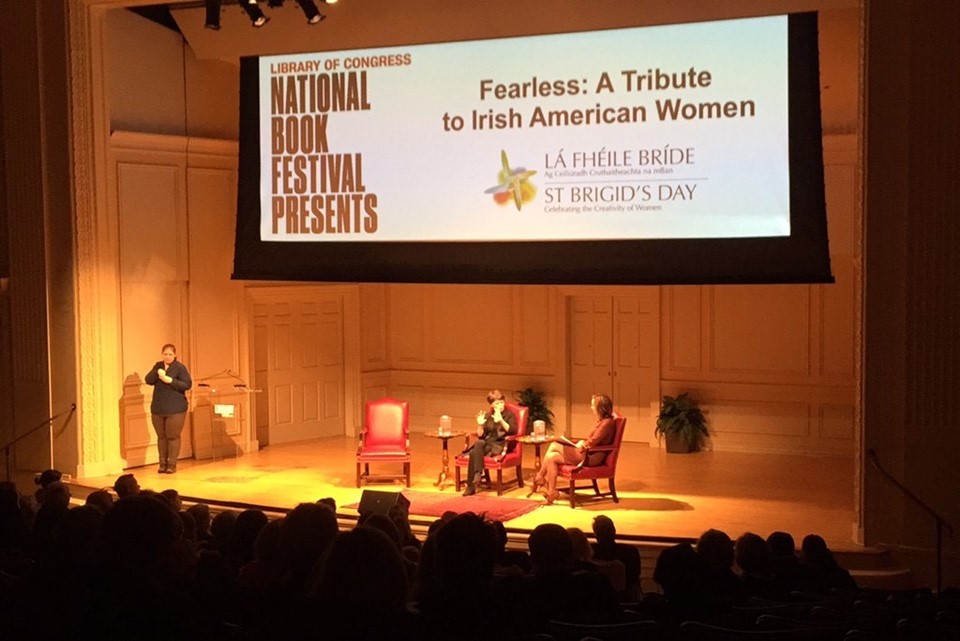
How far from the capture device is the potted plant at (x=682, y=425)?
1156 centimetres

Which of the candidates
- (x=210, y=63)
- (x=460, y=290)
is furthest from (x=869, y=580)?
(x=210, y=63)

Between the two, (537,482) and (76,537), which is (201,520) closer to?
(76,537)

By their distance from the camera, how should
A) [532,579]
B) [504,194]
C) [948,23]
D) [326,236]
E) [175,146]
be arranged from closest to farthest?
A: 1. [532,579]
2. [948,23]
3. [504,194]
4. [326,236]
5. [175,146]

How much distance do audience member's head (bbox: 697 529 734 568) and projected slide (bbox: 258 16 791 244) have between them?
475 centimetres

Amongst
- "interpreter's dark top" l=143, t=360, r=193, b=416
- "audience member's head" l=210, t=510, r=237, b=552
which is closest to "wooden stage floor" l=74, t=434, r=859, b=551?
"interpreter's dark top" l=143, t=360, r=193, b=416

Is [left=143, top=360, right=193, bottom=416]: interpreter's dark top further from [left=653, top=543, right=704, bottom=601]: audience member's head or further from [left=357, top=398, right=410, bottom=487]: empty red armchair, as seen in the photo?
[left=653, top=543, right=704, bottom=601]: audience member's head

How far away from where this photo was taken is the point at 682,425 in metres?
11.6

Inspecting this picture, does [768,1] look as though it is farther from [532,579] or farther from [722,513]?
[532,579]

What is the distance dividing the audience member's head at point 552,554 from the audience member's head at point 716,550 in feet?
2.09

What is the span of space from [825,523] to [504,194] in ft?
11.7

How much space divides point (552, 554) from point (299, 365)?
8892 millimetres

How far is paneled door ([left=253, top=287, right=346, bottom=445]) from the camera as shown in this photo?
1201 centimetres

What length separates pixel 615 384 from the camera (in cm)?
1230

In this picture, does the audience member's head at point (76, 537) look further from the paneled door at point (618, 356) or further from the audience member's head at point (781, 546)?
the paneled door at point (618, 356)
